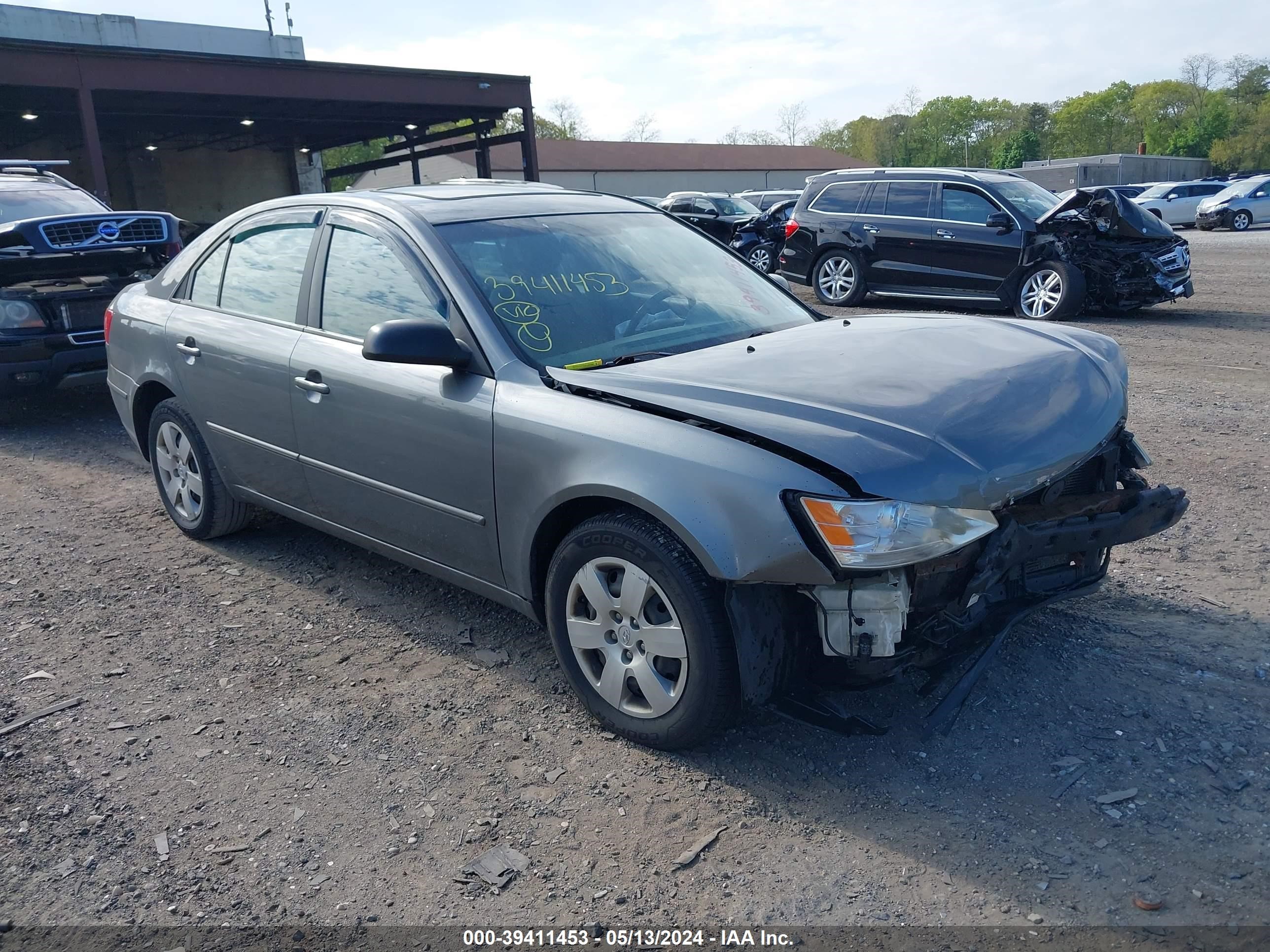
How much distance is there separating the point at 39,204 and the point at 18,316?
1887mm

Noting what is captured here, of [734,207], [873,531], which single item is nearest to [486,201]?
[873,531]

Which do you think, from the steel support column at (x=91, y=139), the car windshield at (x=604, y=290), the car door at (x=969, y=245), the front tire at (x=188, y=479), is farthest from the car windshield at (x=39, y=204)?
the steel support column at (x=91, y=139)

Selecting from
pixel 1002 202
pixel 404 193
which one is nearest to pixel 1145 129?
pixel 1002 202

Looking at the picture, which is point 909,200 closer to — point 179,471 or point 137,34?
point 179,471

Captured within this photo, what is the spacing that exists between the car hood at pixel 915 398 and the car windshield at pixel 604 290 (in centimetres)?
21

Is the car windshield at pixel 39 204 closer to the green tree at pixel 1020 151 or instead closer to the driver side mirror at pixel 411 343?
the driver side mirror at pixel 411 343

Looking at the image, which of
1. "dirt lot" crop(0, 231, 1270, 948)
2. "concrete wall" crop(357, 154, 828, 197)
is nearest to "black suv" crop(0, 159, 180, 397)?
"dirt lot" crop(0, 231, 1270, 948)

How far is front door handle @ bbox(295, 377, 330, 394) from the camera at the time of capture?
3.98 meters

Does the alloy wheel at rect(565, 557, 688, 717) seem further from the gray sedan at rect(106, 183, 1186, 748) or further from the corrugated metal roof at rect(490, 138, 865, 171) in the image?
the corrugated metal roof at rect(490, 138, 865, 171)

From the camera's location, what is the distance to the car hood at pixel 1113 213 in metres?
11.0

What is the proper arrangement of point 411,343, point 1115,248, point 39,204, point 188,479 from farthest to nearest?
1. point 1115,248
2. point 39,204
3. point 188,479
4. point 411,343

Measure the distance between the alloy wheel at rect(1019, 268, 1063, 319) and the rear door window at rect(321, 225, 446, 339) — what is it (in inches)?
367

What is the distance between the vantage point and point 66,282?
26.4 ft

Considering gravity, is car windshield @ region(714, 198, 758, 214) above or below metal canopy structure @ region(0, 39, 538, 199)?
below
